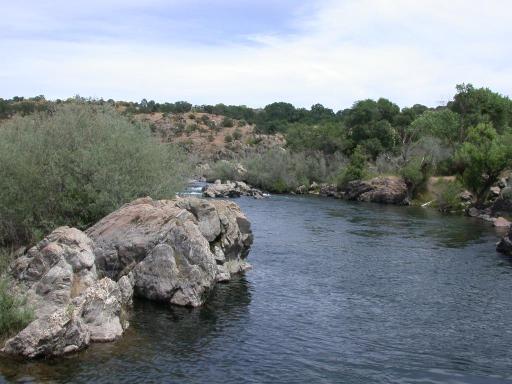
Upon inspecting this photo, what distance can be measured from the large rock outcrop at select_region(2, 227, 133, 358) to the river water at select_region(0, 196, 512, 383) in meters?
0.59

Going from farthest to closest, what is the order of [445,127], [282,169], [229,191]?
1. [445,127]
2. [282,169]
3. [229,191]

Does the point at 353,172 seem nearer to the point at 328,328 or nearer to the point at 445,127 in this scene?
the point at 445,127

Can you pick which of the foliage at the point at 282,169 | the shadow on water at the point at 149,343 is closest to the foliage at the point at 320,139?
the foliage at the point at 282,169

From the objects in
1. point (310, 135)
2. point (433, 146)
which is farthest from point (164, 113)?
point (433, 146)

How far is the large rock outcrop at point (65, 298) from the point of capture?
18.0m

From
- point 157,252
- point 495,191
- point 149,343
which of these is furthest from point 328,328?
point 495,191

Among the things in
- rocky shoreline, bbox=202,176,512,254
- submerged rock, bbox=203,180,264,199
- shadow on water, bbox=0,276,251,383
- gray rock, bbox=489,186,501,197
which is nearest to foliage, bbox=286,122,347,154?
rocky shoreline, bbox=202,176,512,254

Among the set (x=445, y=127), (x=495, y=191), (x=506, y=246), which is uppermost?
(x=445, y=127)

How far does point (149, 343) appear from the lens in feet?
66.4

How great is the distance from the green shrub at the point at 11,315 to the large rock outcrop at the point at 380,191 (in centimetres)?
6687

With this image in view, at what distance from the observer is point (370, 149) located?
101 meters

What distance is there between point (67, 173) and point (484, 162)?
5439 cm

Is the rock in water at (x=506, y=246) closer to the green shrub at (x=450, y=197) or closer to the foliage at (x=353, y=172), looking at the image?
the green shrub at (x=450, y=197)

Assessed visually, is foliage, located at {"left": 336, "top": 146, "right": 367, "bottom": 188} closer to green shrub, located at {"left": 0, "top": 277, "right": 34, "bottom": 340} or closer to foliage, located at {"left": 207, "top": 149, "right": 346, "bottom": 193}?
foliage, located at {"left": 207, "top": 149, "right": 346, "bottom": 193}
